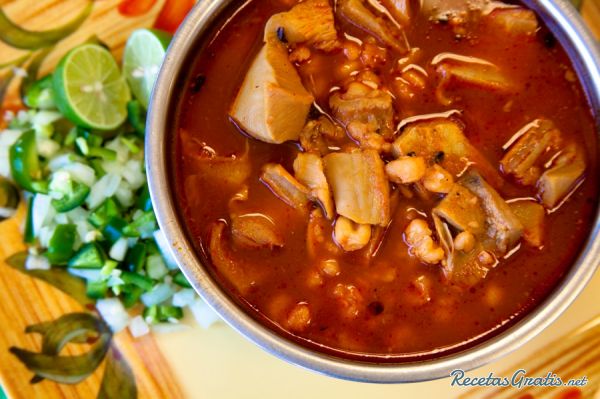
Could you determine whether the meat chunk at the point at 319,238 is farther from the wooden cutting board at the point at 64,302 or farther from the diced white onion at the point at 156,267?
the diced white onion at the point at 156,267

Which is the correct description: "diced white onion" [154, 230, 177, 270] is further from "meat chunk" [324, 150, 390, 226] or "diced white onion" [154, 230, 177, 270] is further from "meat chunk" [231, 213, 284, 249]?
"meat chunk" [324, 150, 390, 226]

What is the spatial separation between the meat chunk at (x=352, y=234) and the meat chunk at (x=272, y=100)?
1.22 feet

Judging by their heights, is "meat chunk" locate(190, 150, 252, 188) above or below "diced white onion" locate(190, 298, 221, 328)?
above

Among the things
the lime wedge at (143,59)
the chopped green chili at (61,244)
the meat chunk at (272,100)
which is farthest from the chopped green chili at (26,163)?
the meat chunk at (272,100)

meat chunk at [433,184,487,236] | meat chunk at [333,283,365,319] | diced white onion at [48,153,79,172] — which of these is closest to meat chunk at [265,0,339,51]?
meat chunk at [433,184,487,236]

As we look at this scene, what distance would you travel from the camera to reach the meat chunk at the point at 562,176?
2.47m

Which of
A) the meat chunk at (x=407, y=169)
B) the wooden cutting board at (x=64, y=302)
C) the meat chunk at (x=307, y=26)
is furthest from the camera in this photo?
the wooden cutting board at (x=64, y=302)

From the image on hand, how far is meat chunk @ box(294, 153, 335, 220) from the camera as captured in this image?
2.43 metres

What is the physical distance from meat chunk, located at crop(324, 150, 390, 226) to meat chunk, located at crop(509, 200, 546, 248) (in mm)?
491

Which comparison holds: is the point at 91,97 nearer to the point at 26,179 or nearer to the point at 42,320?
the point at 26,179

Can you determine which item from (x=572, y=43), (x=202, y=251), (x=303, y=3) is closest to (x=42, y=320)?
(x=202, y=251)

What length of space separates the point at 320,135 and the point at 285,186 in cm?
23

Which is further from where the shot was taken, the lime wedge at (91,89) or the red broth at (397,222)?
the lime wedge at (91,89)

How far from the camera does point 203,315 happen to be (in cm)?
313
